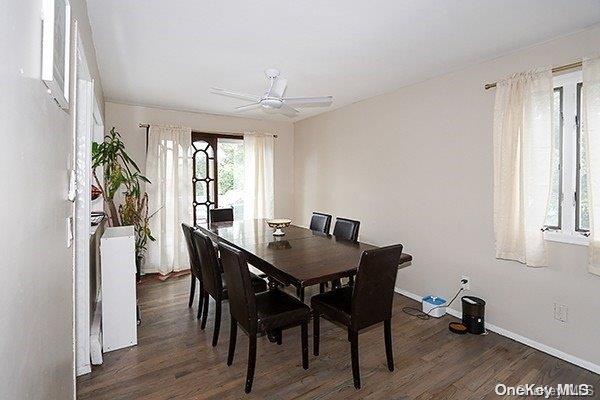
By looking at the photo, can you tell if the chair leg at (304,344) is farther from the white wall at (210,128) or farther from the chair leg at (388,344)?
the white wall at (210,128)

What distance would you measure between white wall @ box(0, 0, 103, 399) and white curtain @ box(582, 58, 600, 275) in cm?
313

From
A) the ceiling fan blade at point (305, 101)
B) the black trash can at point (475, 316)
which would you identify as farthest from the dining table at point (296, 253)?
the ceiling fan blade at point (305, 101)

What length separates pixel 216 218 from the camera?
4438 mm

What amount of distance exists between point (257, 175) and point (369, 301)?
3.63 metres

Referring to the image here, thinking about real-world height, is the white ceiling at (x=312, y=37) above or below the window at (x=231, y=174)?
above

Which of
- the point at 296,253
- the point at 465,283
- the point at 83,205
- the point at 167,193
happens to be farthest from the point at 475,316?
the point at 167,193

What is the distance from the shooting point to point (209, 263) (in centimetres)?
264

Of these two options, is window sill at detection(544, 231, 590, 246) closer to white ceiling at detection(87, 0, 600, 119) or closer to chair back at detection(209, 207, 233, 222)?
white ceiling at detection(87, 0, 600, 119)

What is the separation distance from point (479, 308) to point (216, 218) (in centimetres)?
336

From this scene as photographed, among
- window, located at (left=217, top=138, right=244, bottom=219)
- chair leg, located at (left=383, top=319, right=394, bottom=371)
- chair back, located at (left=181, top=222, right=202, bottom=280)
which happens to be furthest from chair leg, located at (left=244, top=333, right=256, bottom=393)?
window, located at (left=217, top=138, right=244, bottom=219)

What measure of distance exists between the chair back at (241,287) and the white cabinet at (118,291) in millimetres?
930

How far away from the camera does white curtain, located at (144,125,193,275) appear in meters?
4.53

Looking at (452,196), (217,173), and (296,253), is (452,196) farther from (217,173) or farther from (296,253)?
(217,173)

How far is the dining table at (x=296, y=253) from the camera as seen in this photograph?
2.11 m
